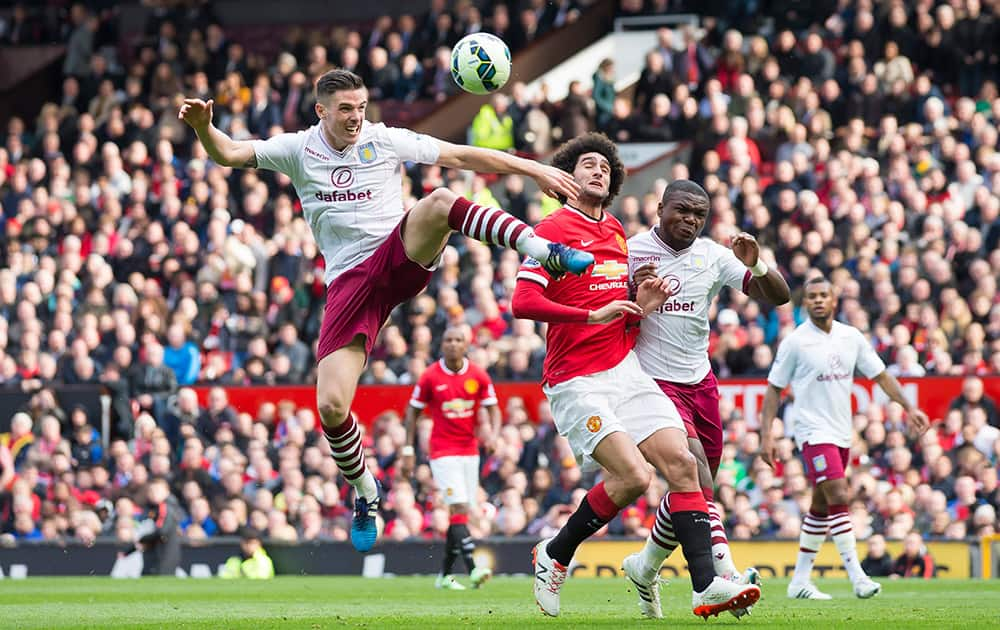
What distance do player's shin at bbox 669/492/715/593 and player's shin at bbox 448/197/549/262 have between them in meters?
1.67

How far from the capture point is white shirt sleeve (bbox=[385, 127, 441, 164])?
11.6 m

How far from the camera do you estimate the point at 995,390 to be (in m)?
19.5

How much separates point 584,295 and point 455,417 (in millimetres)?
7140

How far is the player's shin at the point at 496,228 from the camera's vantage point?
1022cm

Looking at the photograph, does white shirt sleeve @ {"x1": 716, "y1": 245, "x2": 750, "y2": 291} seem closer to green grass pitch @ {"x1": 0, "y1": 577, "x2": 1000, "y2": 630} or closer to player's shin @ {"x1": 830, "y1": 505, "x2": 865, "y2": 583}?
green grass pitch @ {"x1": 0, "y1": 577, "x2": 1000, "y2": 630}

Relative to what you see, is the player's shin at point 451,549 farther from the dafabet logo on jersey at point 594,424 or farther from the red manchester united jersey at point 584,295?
the dafabet logo on jersey at point 594,424

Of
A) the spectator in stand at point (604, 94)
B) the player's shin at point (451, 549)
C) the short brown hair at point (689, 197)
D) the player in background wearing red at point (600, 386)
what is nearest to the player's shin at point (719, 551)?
the player in background wearing red at point (600, 386)

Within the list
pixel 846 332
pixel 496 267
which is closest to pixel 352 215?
pixel 846 332

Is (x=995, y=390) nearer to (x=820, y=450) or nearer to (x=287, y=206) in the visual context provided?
(x=820, y=450)

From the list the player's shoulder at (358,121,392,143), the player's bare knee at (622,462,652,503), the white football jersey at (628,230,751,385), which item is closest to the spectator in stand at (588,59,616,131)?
the player's shoulder at (358,121,392,143)

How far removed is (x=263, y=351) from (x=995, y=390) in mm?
9304

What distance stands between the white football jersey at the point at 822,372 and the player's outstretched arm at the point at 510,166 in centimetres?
466

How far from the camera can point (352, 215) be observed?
11.7m

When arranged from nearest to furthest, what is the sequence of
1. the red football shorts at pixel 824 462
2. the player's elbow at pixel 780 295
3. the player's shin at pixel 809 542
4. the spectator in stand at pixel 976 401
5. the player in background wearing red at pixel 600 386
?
the player in background wearing red at pixel 600 386, the player's elbow at pixel 780 295, the player's shin at pixel 809 542, the red football shorts at pixel 824 462, the spectator in stand at pixel 976 401
